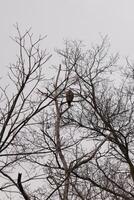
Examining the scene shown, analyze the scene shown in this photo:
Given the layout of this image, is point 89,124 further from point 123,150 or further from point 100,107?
point 123,150

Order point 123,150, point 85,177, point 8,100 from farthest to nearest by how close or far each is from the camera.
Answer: point 123,150, point 85,177, point 8,100

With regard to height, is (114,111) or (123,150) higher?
(114,111)

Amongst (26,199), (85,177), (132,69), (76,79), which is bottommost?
(26,199)

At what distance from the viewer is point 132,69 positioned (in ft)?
40.1

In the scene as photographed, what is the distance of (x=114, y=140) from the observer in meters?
10.8

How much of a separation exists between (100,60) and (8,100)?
10027 millimetres

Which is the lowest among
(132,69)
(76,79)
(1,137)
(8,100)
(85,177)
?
(1,137)

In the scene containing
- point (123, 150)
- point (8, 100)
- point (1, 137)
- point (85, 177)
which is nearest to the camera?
point (1, 137)

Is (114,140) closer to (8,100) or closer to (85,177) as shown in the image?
(85,177)

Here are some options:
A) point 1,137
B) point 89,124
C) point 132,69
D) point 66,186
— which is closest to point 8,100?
point 1,137

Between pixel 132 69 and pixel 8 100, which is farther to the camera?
pixel 132 69

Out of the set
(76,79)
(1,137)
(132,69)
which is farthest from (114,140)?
(1,137)

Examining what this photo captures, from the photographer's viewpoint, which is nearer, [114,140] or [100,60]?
[114,140]

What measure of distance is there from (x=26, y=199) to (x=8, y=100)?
1121 mm
